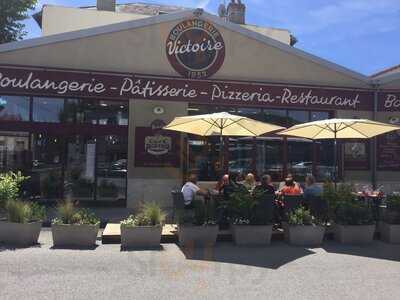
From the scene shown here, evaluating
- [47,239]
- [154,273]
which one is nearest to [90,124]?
[47,239]

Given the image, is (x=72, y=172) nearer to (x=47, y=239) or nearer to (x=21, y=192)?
(x=21, y=192)

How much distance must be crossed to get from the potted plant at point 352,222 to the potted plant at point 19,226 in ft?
19.6

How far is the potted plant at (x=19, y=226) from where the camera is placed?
32.2ft

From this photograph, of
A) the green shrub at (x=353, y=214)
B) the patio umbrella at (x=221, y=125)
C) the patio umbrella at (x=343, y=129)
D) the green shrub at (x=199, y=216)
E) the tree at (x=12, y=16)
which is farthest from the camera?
the tree at (x=12, y=16)

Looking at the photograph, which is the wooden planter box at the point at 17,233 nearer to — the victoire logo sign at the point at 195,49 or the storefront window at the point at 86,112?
the storefront window at the point at 86,112

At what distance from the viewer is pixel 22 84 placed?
14.9 m

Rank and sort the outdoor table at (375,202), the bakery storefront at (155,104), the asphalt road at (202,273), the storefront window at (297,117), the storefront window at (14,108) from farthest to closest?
the storefront window at (297,117) → the bakery storefront at (155,104) → the storefront window at (14,108) → the outdoor table at (375,202) → the asphalt road at (202,273)

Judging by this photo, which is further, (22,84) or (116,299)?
(22,84)

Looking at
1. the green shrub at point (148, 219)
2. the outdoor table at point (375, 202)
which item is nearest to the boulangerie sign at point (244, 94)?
the outdoor table at point (375, 202)

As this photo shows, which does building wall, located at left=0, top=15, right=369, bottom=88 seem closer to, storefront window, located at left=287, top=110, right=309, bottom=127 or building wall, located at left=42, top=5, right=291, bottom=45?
storefront window, located at left=287, top=110, right=309, bottom=127

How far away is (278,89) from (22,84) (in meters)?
7.76

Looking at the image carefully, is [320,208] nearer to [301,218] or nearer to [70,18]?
[301,218]

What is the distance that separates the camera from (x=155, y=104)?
15.8m

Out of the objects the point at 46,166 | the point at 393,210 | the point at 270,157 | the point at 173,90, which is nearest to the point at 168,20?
the point at 173,90
